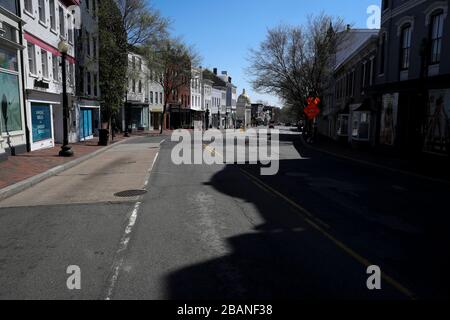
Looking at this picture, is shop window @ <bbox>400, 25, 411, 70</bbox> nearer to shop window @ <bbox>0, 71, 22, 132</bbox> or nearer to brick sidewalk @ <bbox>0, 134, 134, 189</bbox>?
brick sidewalk @ <bbox>0, 134, 134, 189</bbox>

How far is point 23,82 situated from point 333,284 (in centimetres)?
1829

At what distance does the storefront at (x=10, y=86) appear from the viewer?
53.8ft

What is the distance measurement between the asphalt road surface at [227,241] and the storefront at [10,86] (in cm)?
682

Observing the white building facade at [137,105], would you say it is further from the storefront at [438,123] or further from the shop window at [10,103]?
the storefront at [438,123]

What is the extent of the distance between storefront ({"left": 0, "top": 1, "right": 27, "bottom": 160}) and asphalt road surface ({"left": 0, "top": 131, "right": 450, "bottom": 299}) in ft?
22.4

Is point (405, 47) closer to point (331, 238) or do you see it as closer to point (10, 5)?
point (331, 238)

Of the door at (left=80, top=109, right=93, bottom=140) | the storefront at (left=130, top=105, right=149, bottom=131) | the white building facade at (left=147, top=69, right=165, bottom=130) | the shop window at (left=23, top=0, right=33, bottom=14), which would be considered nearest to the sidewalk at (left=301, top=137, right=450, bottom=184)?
the shop window at (left=23, top=0, right=33, bottom=14)

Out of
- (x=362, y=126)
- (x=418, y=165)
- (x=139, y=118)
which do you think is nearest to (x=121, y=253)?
(x=418, y=165)

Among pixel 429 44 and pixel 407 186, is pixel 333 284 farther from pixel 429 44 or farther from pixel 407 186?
pixel 429 44

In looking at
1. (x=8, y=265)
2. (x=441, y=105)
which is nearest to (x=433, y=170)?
(x=441, y=105)

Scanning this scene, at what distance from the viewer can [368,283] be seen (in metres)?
4.92

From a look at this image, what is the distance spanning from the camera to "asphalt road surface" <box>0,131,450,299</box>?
481cm

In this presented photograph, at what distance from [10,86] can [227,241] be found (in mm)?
14783

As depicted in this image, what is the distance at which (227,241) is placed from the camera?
21.6 feet
